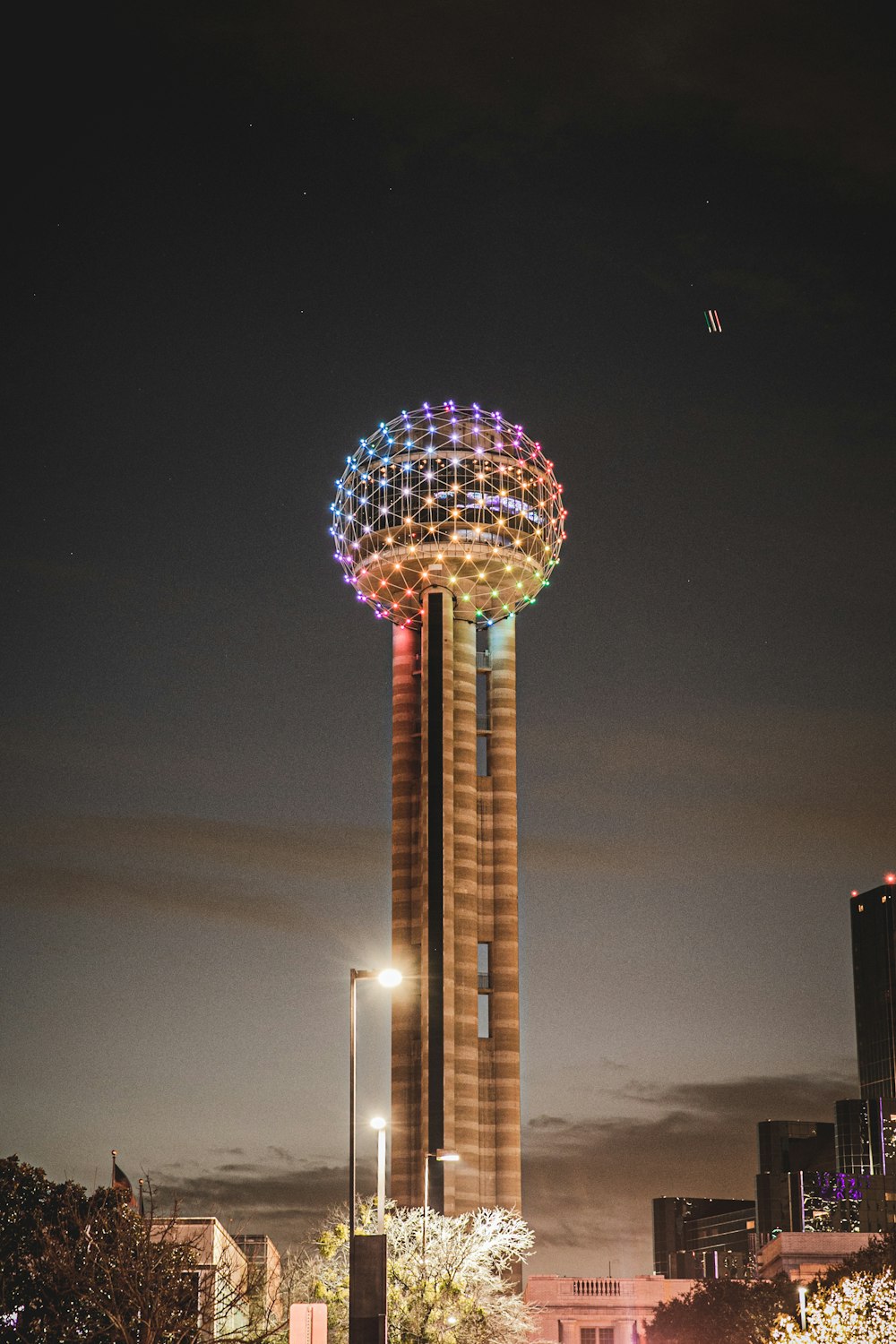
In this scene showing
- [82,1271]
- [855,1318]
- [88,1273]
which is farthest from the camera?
[855,1318]

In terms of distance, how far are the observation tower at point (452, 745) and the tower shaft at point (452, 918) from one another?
10 centimetres

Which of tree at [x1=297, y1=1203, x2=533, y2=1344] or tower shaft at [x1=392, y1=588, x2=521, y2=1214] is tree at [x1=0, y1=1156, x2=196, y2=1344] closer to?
tree at [x1=297, y1=1203, x2=533, y2=1344]

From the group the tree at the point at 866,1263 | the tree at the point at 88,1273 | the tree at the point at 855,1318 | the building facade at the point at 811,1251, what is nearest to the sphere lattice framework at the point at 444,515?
the tree at the point at 866,1263

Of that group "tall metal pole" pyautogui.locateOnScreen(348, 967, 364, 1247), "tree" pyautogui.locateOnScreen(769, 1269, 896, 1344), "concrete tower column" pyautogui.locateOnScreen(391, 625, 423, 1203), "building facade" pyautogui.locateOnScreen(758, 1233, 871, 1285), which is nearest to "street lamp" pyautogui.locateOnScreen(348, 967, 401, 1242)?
"tall metal pole" pyautogui.locateOnScreen(348, 967, 364, 1247)

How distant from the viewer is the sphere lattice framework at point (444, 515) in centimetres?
11362

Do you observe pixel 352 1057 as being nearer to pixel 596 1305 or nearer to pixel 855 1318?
pixel 855 1318

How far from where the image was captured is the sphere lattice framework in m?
114

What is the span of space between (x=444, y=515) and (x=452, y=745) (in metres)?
15.1

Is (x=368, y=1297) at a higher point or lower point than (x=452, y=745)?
lower

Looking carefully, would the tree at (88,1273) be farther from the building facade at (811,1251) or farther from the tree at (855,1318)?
the building facade at (811,1251)

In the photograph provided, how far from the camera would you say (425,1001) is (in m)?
104

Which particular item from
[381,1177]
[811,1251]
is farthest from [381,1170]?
[811,1251]

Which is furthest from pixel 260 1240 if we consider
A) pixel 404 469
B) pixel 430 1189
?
pixel 404 469

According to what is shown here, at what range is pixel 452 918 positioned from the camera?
10562 centimetres
